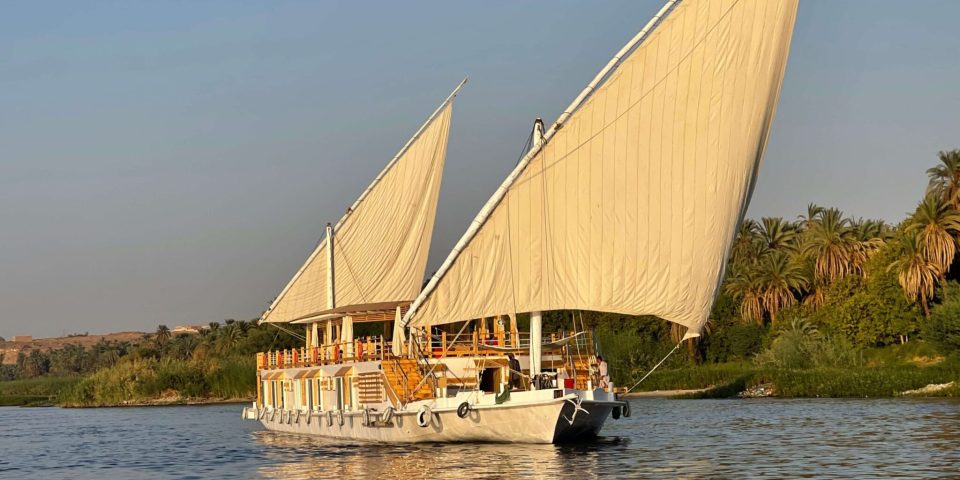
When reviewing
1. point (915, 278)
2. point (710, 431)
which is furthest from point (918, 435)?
point (915, 278)

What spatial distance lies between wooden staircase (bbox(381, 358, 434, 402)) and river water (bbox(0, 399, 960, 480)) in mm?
1775

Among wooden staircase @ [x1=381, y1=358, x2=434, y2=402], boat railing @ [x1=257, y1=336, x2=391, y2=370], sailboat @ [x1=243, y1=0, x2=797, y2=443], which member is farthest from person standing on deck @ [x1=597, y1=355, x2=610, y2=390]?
boat railing @ [x1=257, y1=336, x2=391, y2=370]

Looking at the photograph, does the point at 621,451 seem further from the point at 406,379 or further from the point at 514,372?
the point at 406,379

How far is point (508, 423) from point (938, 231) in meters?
51.4

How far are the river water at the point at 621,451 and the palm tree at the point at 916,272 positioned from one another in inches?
758

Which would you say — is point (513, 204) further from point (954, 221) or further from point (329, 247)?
point (954, 221)

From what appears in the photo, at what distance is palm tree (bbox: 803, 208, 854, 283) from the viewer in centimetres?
9544

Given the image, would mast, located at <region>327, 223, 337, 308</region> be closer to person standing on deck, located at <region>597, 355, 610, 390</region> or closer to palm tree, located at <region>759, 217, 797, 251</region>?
person standing on deck, located at <region>597, 355, 610, 390</region>

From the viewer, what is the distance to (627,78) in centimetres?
3734

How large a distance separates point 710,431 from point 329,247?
1798 centimetres

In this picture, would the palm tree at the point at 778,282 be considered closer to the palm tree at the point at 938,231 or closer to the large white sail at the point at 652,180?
the palm tree at the point at 938,231

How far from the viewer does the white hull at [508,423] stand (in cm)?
3844

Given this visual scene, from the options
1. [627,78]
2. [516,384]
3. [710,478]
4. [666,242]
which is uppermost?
[627,78]

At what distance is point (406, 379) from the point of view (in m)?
43.5
